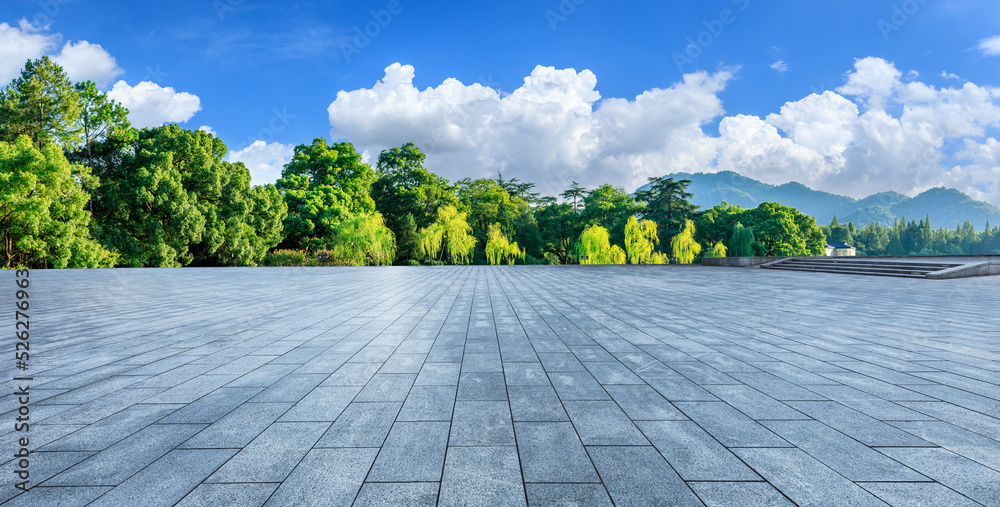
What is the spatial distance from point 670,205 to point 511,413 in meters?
33.6

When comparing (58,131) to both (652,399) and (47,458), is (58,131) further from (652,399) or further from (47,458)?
(652,399)

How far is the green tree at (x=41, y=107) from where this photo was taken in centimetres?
2170

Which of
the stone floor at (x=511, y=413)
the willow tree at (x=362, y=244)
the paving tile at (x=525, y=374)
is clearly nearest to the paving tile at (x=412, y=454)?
the stone floor at (x=511, y=413)

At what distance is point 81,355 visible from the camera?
4.01 meters

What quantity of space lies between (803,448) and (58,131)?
33.9m

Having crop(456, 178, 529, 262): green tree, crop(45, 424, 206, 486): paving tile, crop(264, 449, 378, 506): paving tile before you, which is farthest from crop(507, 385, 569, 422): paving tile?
crop(456, 178, 529, 262): green tree

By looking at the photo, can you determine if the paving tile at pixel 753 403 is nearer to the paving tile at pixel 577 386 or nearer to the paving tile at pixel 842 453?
the paving tile at pixel 842 453

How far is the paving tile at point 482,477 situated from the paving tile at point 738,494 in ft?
2.51

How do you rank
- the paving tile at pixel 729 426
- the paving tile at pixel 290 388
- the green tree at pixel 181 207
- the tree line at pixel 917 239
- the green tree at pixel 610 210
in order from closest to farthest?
the paving tile at pixel 729 426 < the paving tile at pixel 290 388 < the green tree at pixel 181 207 < the green tree at pixel 610 210 < the tree line at pixel 917 239

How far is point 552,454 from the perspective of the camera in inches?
81.4

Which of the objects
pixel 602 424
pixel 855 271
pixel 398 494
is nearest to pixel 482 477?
pixel 398 494

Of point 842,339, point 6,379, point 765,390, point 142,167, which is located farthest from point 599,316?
point 142,167

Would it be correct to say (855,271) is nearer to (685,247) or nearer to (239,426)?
(685,247)

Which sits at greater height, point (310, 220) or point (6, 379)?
point (310, 220)
